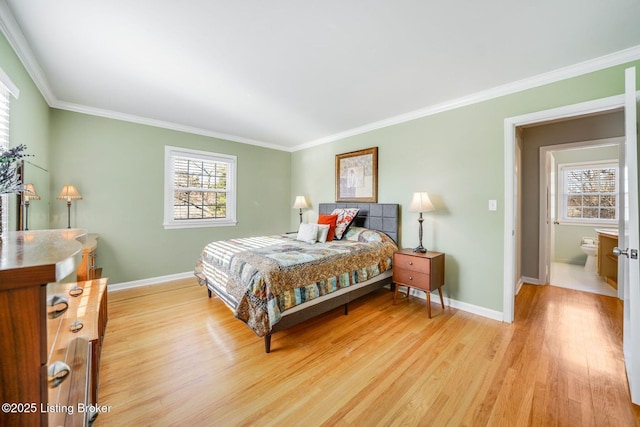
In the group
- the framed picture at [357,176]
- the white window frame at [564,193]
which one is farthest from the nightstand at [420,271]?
the white window frame at [564,193]

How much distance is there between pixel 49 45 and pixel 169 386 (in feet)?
9.14

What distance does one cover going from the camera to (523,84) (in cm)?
251

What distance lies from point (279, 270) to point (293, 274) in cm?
14

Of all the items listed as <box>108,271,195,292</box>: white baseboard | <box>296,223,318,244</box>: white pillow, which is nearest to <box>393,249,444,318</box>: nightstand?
<box>296,223,318,244</box>: white pillow

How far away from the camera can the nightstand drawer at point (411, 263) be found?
273 cm

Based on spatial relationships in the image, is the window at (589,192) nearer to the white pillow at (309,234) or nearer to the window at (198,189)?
the white pillow at (309,234)

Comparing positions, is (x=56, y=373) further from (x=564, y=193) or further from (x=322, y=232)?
(x=564, y=193)

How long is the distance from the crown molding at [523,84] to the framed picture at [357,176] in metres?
0.44

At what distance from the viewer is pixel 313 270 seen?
2.36 meters

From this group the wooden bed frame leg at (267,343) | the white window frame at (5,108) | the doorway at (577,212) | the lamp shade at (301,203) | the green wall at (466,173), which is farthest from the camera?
the lamp shade at (301,203)

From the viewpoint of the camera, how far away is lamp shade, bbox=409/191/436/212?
9.66 feet

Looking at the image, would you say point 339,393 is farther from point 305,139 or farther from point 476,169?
point 305,139

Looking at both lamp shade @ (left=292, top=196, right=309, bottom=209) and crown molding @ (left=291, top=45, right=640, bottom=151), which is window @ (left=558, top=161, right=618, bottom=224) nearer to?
crown molding @ (left=291, top=45, right=640, bottom=151)

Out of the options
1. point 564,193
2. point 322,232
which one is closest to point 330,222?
Answer: point 322,232
